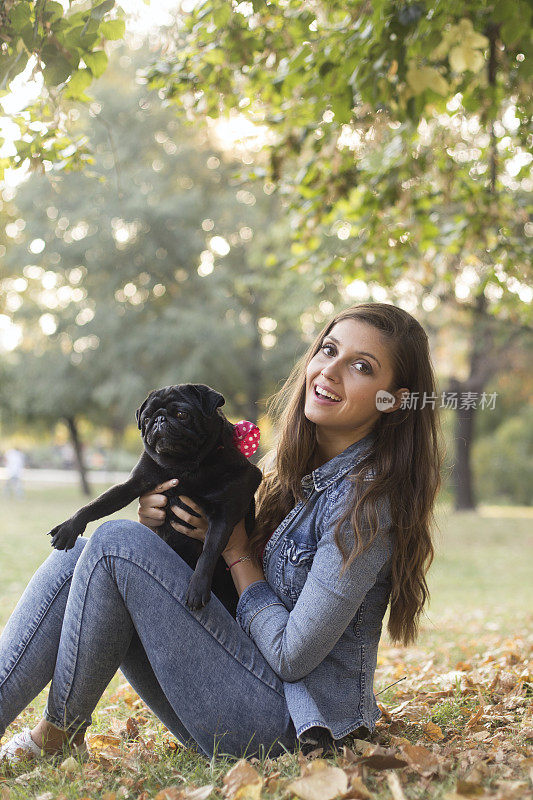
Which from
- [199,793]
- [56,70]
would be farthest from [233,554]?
[56,70]

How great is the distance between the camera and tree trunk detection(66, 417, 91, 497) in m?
21.5

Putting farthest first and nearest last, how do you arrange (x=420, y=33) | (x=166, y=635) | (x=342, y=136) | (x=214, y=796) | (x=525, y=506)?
1. (x=525, y=506)
2. (x=342, y=136)
3. (x=420, y=33)
4. (x=166, y=635)
5. (x=214, y=796)

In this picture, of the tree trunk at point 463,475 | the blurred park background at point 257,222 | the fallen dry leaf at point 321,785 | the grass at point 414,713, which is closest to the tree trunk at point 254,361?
the blurred park background at point 257,222

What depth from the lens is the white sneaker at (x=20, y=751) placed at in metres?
2.53

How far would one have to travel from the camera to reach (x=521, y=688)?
349cm

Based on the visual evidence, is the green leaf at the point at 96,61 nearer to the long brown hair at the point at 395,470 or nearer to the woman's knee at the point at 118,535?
the long brown hair at the point at 395,470

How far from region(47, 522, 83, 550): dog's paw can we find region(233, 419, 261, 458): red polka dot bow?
2.42 ft

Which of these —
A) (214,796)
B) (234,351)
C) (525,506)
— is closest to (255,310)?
(234,351)

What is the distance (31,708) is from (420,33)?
3.70 metres

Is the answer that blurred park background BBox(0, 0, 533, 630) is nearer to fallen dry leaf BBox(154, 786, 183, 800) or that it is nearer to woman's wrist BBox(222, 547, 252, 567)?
woman's wrist BBox(222, 547, 252, 567)

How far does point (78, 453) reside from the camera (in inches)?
857

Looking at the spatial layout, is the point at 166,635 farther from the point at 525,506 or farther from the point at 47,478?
the point at 47,478

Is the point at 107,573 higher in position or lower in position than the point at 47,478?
higher

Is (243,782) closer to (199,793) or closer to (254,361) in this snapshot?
(199,793)
